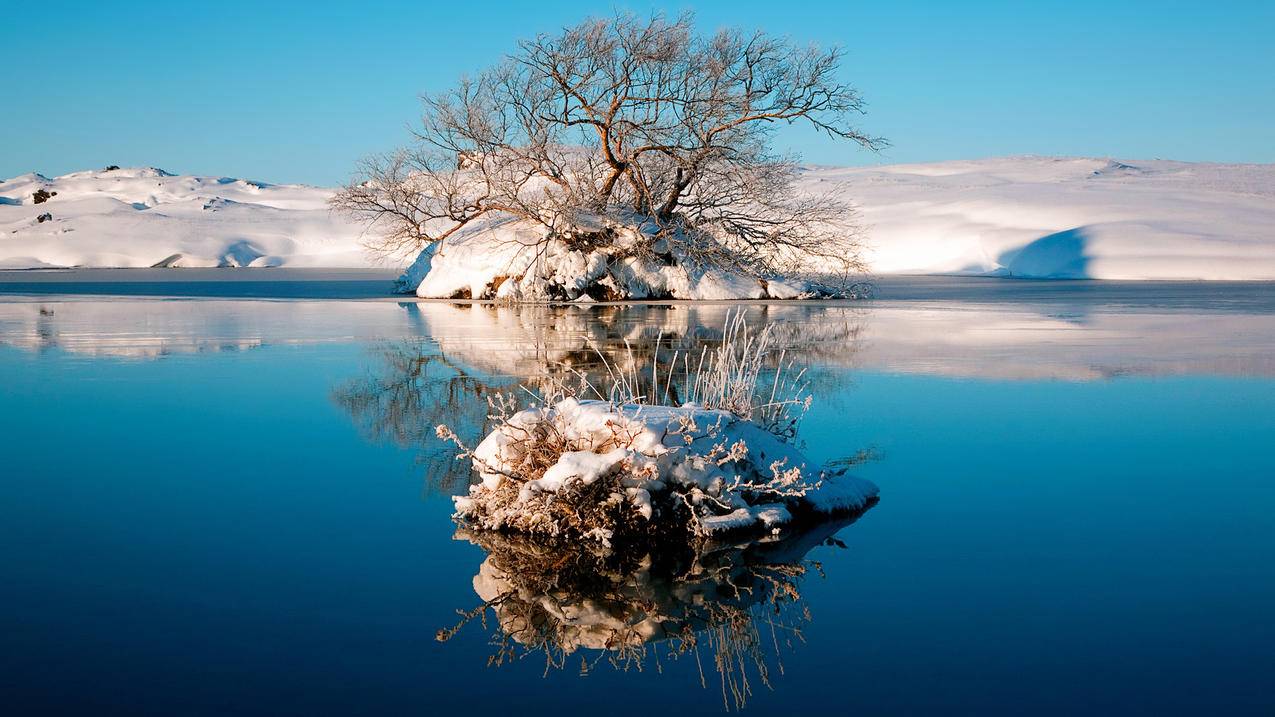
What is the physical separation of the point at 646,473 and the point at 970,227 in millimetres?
35448

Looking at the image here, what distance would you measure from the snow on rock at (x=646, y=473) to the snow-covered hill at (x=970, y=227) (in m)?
17.6

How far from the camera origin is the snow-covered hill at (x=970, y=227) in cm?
3250

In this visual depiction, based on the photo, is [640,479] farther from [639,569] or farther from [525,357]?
[525,357]

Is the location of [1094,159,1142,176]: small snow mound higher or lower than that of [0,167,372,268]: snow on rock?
higher

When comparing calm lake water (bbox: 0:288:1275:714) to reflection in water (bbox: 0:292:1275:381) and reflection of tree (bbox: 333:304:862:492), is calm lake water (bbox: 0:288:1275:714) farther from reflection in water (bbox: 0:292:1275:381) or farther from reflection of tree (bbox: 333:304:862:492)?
reflection in water (bbox: 0:292:1275:381)

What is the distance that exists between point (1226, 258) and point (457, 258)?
20.9 m

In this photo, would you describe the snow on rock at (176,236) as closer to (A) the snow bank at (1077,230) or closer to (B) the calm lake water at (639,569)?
(A) the snow bank at (1077,230)

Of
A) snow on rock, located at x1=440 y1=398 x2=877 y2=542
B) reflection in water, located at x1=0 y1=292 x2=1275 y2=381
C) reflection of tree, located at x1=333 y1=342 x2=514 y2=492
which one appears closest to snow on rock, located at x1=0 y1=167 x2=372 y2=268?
reflection in water, located at x1=0 y1=292 x2=1275 y2=381

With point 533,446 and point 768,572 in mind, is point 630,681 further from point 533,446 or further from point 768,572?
point 533,446

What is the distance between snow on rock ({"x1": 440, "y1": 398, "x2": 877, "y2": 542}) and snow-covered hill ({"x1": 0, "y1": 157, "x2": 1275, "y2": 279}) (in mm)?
17607

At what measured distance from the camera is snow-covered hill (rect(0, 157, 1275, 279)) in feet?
107

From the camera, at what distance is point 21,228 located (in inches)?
1876

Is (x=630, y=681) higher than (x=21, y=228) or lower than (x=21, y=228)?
lower

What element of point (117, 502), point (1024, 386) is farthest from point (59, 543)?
point (1024, 386)
